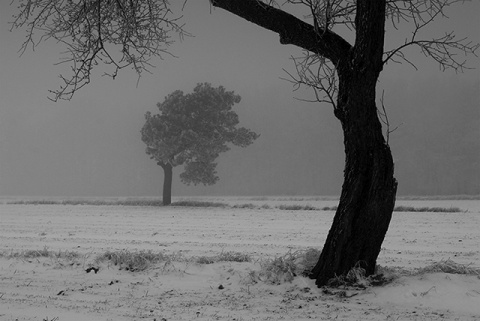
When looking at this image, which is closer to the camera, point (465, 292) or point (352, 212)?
point (465, 292)

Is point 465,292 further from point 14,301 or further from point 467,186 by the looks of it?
point 467,186

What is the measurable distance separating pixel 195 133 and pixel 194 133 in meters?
0.09

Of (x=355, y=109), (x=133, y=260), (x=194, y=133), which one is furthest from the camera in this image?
(x=194, y=133)

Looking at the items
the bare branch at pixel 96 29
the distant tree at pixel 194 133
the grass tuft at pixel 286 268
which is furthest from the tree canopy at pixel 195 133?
the grass tuft at pixel 286 268

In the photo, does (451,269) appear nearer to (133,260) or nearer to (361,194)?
(361,194)

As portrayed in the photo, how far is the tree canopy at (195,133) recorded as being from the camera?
109 feet

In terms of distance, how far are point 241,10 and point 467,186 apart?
62.2 meters

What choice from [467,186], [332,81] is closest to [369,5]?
[332,81]

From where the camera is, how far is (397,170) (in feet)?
225

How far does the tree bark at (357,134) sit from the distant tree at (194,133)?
1055 inches

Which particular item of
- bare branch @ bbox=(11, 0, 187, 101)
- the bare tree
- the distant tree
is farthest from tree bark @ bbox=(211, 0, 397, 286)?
the distant tree

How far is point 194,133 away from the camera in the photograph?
32.8 meters

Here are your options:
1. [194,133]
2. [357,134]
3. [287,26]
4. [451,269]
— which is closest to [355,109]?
[357,134]

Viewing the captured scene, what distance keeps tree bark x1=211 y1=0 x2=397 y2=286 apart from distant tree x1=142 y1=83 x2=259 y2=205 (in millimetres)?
26790
